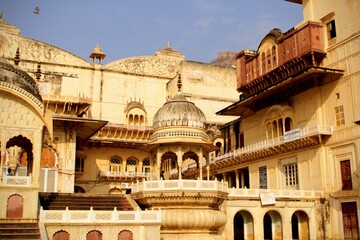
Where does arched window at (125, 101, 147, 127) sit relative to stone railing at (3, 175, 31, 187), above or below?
above

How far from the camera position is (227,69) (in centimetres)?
5081

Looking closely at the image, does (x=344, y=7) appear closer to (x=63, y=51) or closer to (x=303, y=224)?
(x=303, y=224)

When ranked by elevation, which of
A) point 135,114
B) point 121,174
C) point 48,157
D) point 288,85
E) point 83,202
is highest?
point 135,114

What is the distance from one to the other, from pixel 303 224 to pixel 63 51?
1141 inches

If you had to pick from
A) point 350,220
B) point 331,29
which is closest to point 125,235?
A: point 350,220

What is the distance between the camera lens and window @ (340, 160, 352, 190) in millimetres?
26609

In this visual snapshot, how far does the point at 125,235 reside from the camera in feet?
63.9

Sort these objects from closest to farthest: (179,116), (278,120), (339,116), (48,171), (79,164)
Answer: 1. (179,116)
2. (339,116)
3. (48,171)
4. (278,120)
5. (79,164)

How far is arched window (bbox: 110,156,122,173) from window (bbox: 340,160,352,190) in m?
21.8

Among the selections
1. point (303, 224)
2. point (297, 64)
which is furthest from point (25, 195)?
point (297, 64)

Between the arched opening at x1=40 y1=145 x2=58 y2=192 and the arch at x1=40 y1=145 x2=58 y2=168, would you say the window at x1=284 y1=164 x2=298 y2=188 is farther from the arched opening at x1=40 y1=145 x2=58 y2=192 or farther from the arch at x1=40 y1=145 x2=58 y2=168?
the arch at x1=40 y1=145 x2=58 y2=168

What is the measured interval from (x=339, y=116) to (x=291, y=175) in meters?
5.55

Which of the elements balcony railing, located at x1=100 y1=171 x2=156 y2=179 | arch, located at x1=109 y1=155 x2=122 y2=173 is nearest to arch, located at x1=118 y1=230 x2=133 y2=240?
balcony railing, located at x1=100 y1=171 x2=156 y2=179

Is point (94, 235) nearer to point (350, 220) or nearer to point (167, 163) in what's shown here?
point (350, 220)
